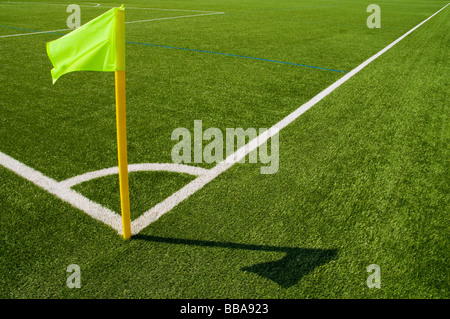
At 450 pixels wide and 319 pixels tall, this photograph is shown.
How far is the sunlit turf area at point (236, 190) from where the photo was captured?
1.99m

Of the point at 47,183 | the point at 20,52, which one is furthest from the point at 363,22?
the point at 47,183

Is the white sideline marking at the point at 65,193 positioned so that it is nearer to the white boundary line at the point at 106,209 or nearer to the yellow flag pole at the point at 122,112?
the white boundary line at the point at 106,209

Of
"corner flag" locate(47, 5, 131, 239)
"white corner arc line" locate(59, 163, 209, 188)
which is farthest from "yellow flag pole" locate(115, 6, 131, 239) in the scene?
"white corner arc line" locate(59, 163, 209, 188)

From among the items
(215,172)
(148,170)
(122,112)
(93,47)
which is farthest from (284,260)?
(93,47)

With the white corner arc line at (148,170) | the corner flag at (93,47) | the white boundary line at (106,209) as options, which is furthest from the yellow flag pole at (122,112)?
the white corner arc line at (148,170)

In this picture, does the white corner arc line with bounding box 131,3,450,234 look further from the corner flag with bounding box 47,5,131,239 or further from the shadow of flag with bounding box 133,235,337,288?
the corner flag with bounding box 47,5,131,239

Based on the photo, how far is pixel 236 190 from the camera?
2750 millimetres

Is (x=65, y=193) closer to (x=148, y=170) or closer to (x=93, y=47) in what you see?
(x=148, y=170)

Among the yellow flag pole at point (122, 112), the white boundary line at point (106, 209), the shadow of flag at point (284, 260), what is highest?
the yellow flag pole at point (122, 112)

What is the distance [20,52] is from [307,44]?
6.18 m

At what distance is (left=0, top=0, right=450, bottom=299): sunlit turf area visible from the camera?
199 cm

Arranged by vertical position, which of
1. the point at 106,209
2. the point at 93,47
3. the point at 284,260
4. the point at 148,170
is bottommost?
the point at 284,260

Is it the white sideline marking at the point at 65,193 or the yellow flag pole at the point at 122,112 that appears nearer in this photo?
the yellow flag pole at the point at 122,112
